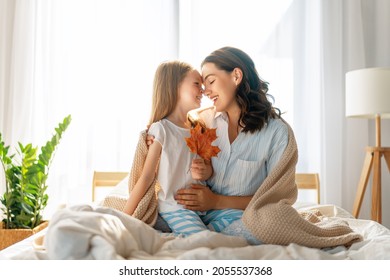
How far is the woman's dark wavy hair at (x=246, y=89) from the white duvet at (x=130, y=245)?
1.91ft

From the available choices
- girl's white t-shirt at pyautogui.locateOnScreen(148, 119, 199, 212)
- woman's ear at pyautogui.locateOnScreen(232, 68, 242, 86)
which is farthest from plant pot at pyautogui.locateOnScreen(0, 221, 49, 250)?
woman's ear at pyautogui.locateOnScreen(232, 68, 242, 86)

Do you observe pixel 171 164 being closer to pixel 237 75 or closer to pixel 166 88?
pixel 166 88

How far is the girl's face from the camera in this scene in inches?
76.1

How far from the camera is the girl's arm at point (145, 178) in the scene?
1794mm

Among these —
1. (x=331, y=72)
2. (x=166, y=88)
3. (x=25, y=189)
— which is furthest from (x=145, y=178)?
(x=331, y=72)

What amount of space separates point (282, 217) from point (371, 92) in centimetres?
181

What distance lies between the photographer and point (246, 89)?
1937 millimetres

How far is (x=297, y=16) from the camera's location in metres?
3.61

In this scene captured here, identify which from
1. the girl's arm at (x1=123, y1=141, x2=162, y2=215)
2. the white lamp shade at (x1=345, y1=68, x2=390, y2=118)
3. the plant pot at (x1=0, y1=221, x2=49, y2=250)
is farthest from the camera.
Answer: the white lamp shade at (x1=345, y1=68, x2=390, y2=118)

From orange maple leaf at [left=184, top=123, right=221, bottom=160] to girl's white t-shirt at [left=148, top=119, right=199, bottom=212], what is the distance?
0.11 meters

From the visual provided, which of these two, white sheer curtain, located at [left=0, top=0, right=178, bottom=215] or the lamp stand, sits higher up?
white sheer curtain, located at [left=0, top=0, right=178, bottom=215]

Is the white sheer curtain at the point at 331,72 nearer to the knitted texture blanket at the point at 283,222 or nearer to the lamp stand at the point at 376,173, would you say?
the lamp stand at the point at 376,173

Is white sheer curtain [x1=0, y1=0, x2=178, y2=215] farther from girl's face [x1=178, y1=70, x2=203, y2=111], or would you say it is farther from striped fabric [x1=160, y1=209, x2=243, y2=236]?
striped fabric [x1=160, y1=209, x2=243, y2=236]
